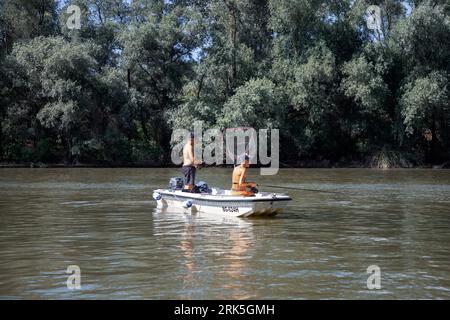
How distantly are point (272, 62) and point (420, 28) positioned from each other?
11.6 m

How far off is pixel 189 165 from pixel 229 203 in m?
2.62

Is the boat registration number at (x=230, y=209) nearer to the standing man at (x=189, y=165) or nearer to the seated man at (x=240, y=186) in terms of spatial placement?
the seated man at (x=240, y=186)

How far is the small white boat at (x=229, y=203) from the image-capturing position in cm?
1700

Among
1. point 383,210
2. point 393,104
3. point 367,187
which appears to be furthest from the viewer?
point 393,104

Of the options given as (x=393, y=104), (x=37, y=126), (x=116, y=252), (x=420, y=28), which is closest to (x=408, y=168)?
(x=393, y=104)

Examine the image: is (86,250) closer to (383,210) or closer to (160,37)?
(383,210)

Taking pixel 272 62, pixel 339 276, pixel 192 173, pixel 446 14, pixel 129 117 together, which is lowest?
pixel 339 276

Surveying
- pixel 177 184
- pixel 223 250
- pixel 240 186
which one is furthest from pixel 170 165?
pixel 223 250

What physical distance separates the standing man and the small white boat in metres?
0.35

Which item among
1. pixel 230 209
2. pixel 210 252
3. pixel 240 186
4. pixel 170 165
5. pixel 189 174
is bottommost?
pixel 210 252

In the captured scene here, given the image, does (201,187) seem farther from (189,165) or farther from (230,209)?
(230,209)

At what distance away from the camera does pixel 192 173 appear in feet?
64.7

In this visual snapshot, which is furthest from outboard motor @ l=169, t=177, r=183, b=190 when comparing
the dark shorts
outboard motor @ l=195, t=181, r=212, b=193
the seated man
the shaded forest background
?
the shaded forest background

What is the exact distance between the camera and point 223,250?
1235 centimetres
